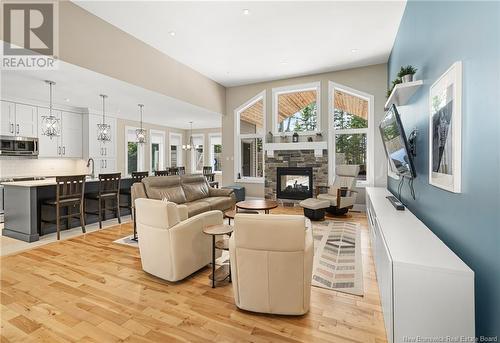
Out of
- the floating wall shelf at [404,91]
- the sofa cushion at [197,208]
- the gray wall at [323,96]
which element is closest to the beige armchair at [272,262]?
the floating wall shelf at [404,91]

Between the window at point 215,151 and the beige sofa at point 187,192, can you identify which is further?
the window at point 215,151

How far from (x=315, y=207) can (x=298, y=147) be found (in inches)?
80.6

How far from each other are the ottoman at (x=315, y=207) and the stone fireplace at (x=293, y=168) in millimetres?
1291

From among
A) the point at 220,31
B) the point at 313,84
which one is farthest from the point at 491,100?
the point at 313,84

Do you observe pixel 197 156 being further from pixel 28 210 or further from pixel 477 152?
pixel 477 152

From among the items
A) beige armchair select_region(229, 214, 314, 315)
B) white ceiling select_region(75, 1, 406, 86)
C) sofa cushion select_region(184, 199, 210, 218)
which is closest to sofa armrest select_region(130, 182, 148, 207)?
sofa cushion select_region(184, 199, 210, 218)

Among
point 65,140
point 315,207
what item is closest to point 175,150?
point 65,140

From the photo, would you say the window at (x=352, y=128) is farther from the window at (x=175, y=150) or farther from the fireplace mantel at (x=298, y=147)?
the window at (x=175, y=150)

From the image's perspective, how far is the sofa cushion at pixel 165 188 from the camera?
13.7ft

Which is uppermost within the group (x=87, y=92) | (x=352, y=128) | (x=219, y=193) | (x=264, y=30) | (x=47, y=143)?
(x=264, y=30)

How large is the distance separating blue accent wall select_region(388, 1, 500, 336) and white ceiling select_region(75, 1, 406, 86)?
1.88 metres

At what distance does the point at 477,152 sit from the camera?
1413mm

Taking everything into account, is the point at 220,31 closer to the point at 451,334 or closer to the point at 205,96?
the point at 205,96

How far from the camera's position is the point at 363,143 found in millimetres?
6023
